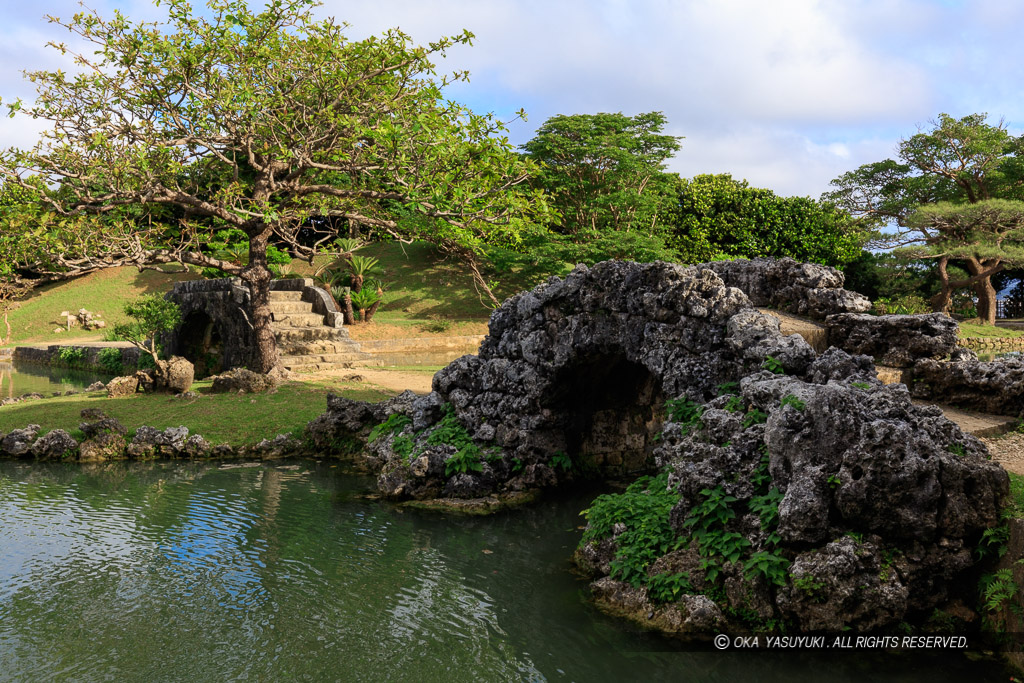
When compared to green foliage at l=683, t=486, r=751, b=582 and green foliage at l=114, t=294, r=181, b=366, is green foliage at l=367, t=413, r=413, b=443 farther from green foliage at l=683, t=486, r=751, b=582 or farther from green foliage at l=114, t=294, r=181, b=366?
green foliage at l=114, t=294, r=181, b=366

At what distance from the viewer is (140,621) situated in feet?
23.6

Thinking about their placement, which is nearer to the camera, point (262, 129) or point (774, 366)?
point (774, 366)

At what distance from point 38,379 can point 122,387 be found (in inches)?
439

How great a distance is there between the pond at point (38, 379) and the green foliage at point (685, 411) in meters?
19.9

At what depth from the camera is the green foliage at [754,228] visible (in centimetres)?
3362

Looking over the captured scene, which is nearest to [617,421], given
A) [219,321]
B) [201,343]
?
[219,321]

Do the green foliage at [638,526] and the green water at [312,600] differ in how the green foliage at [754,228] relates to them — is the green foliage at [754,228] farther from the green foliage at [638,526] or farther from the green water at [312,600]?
the green foliage at [638,526]

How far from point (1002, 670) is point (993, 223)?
33588 mm

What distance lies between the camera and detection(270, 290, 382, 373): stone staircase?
2159 cm

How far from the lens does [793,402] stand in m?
7.01

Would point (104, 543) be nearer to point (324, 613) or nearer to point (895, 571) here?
point (324, 613)

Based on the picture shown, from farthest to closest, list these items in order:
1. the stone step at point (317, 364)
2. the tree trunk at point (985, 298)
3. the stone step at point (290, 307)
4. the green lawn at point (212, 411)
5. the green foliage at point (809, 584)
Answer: the tree trunk at point (985, 298) < the stone step at point (290, 307) < the stone step at point (317, 364) < the green lawn at point (212, 411) < the green foliage at point (809, 584)

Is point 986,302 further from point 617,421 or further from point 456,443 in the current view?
point 456,443

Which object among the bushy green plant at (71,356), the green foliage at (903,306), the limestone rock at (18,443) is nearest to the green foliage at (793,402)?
the limestone rock at (18,443)
